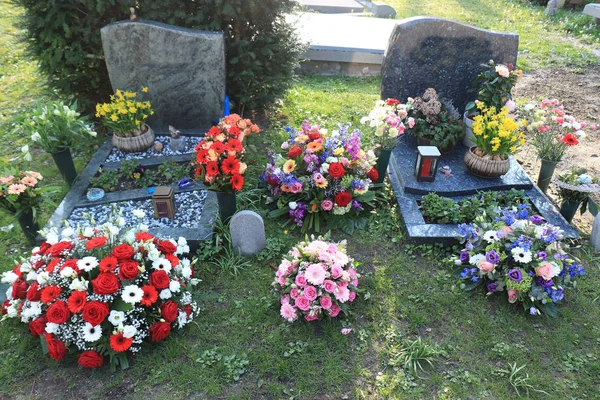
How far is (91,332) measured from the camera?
2998 millimetres

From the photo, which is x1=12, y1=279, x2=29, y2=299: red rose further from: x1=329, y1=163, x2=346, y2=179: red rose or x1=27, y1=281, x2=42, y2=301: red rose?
x1=329, y1=163, x2=346, y2=179: red rose

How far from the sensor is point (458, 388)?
305cm

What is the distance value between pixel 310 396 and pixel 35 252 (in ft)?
7.62

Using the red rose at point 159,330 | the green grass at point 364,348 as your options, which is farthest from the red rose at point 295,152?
the red rose at point 159,330

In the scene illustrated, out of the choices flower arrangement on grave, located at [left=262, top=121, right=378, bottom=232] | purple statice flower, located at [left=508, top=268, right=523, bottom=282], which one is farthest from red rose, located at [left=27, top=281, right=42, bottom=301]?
purple statice flower, located at [left=508, top=268, right=523, bottom=282]

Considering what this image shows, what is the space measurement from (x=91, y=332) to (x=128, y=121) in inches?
112

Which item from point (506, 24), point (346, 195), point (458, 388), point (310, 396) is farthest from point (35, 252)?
point (506, 24)

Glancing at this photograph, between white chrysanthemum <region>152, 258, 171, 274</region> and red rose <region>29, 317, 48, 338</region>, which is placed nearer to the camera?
red rose <region>29, 317, 48, 338</region>

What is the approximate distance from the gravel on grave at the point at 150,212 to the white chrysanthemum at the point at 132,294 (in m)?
1.19

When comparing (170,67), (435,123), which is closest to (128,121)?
(170,67)

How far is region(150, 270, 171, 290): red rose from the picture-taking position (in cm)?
320

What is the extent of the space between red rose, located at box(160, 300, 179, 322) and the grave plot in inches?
34.4

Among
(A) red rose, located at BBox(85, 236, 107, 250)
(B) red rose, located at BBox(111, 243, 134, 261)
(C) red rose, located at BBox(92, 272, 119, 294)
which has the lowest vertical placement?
(C) red rose, located at BBox(92, 272, 119, 294)

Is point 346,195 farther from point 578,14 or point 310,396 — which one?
point 578,14
